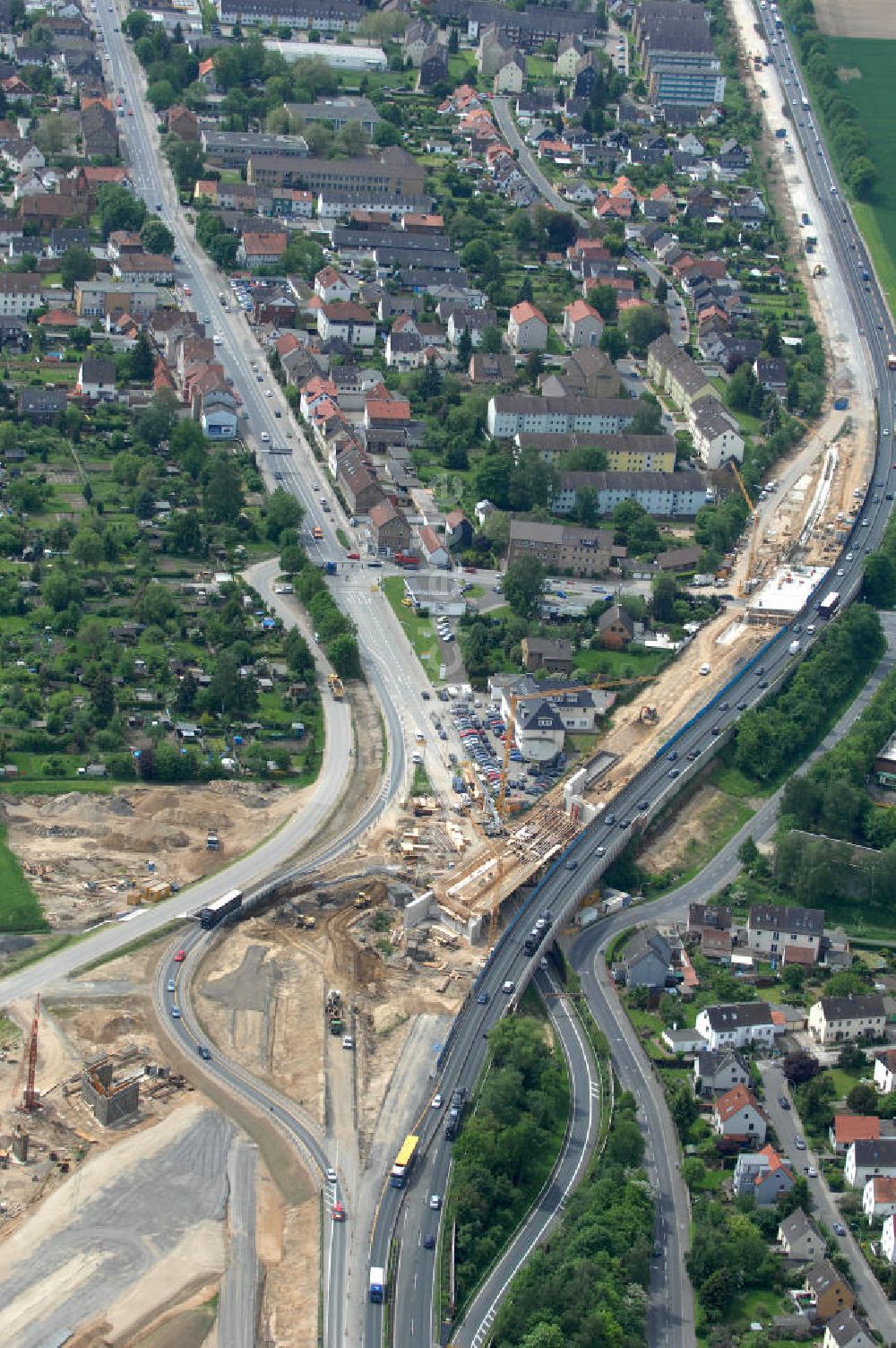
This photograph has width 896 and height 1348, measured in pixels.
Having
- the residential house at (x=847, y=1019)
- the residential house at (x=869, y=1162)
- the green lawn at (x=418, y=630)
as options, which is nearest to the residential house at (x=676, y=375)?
the green lawn at (x=418, y=630)

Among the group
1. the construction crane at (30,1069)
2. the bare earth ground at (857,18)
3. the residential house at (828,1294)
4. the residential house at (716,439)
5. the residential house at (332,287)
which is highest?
the bare earth ground at (857,18)

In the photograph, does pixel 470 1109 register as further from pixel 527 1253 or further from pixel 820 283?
pixel 820 283

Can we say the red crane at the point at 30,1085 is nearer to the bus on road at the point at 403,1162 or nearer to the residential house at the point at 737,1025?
the bus on road at the point at 403,1162

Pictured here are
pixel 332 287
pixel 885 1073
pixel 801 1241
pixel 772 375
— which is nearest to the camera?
pixel 801 1241

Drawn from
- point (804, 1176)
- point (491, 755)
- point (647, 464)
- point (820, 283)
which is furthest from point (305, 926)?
point (820, 283)

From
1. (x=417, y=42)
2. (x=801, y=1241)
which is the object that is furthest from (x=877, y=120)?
(x=801, y=1241)

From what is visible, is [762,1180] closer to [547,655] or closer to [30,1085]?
[30,1085]
